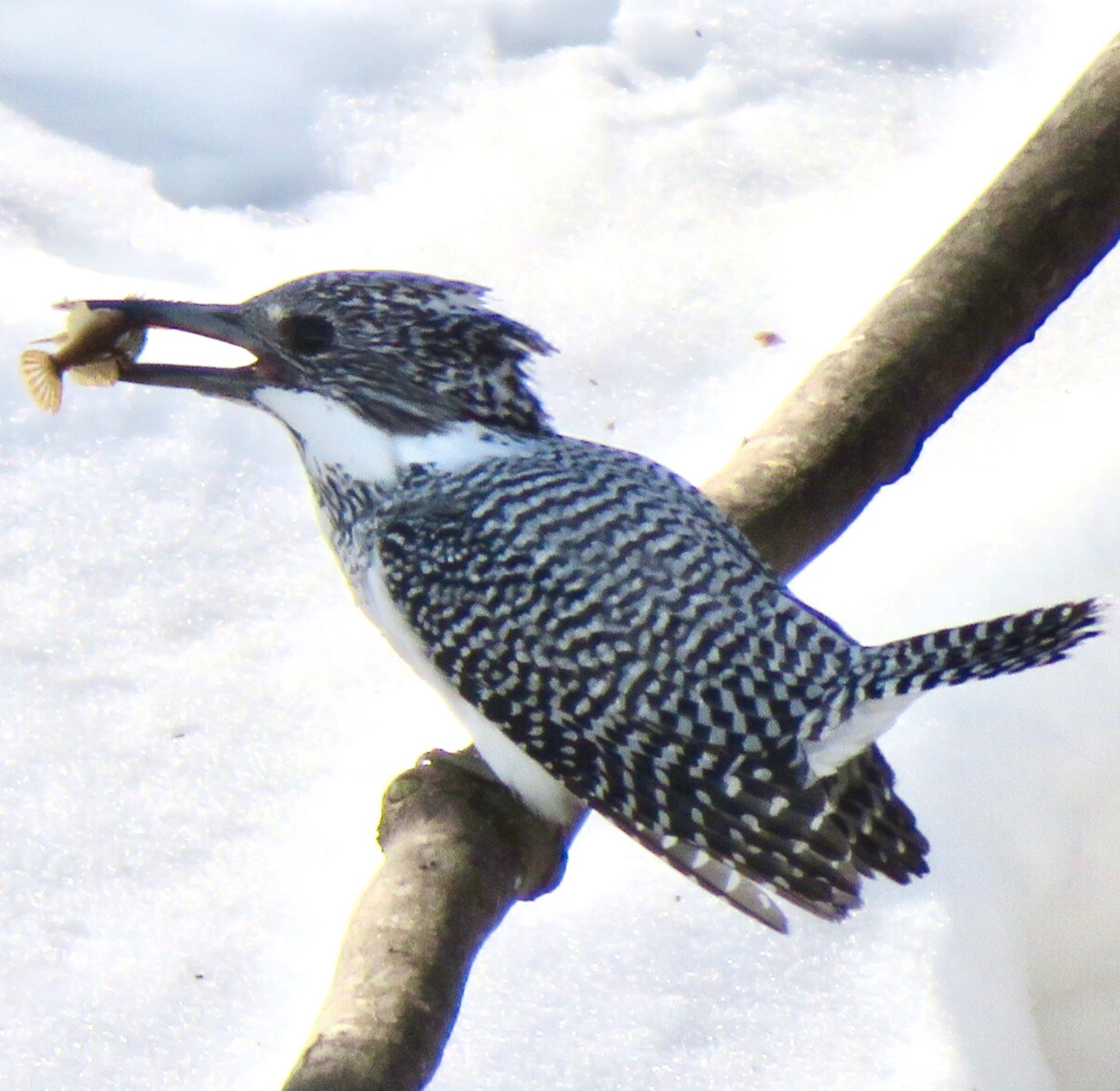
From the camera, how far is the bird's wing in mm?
2381

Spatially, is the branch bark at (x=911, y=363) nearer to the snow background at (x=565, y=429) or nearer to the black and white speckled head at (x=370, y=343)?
the black and white speckled head at (x=370, y=343)

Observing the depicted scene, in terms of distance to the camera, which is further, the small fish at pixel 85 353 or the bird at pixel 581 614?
the small fish at pixel 85 353

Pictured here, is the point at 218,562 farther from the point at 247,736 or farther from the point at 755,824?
the point at 755,824

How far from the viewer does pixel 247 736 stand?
3.52 metres

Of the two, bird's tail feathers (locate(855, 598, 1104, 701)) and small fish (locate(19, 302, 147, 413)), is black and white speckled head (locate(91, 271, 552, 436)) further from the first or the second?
bird's tail feathers (locate(855, 598, 1104, 701))

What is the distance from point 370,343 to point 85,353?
41 centimetres

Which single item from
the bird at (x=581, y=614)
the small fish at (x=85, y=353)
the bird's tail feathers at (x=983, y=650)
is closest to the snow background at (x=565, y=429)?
the bird at (x=581, y=614)

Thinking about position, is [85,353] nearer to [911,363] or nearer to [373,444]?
[373,444]

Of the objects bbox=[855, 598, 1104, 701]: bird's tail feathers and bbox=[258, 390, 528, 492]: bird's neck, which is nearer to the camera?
bbox=[855, 598, 1104, 701]: bird's tail feathers

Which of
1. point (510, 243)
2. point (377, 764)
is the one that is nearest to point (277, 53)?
point (510, 243)

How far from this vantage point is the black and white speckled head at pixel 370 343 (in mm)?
2623

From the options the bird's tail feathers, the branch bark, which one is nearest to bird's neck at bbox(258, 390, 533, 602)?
the branch bark

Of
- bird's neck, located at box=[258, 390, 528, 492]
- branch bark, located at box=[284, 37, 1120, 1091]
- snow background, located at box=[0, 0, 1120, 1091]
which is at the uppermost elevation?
branch bark, located at box=[284, 37, 1120, 1091]

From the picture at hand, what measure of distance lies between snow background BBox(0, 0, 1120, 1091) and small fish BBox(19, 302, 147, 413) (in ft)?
3.24
